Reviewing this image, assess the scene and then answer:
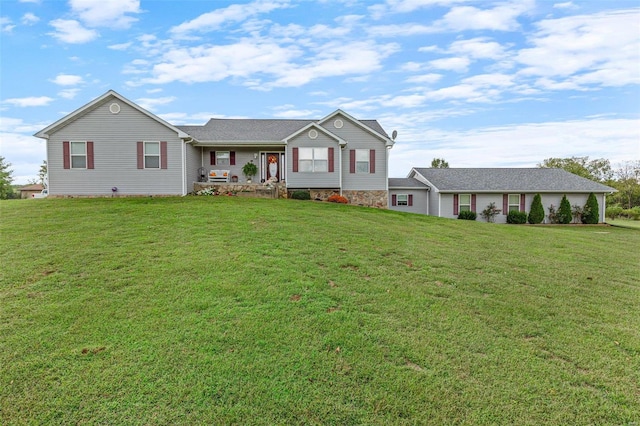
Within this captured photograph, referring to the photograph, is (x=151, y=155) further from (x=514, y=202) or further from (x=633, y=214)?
(x=633, y=214)

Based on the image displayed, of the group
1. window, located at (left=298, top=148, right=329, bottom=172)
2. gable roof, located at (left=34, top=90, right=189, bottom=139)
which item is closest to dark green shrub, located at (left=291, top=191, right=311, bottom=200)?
window, located at (left=298, top=148, right=329, bottom=172)

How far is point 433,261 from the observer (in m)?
7.71

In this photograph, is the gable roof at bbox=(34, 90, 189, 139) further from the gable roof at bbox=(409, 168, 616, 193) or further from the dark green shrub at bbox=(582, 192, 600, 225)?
the dark green shrub at bbox=(582, 192, 600, 225)

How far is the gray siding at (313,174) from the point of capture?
1997 centimetres

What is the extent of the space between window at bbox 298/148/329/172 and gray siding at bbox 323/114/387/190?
142cm

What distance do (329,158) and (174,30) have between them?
978 centimetres

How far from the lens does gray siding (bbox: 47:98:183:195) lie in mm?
17359

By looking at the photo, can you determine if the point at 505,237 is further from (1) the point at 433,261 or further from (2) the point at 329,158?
(2) the point at 329,158

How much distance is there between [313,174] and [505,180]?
53.6 ft

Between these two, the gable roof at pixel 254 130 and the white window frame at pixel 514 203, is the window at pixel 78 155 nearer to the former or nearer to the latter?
the gable roof at pixel 254 130

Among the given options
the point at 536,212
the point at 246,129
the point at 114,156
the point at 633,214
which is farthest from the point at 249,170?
the point at 633,214

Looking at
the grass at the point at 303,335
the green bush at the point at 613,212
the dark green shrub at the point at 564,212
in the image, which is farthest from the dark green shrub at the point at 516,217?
the green bush at the point at 613,212

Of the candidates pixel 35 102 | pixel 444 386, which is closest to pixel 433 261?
pixel 444 386

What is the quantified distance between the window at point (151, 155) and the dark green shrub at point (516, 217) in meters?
23.4
